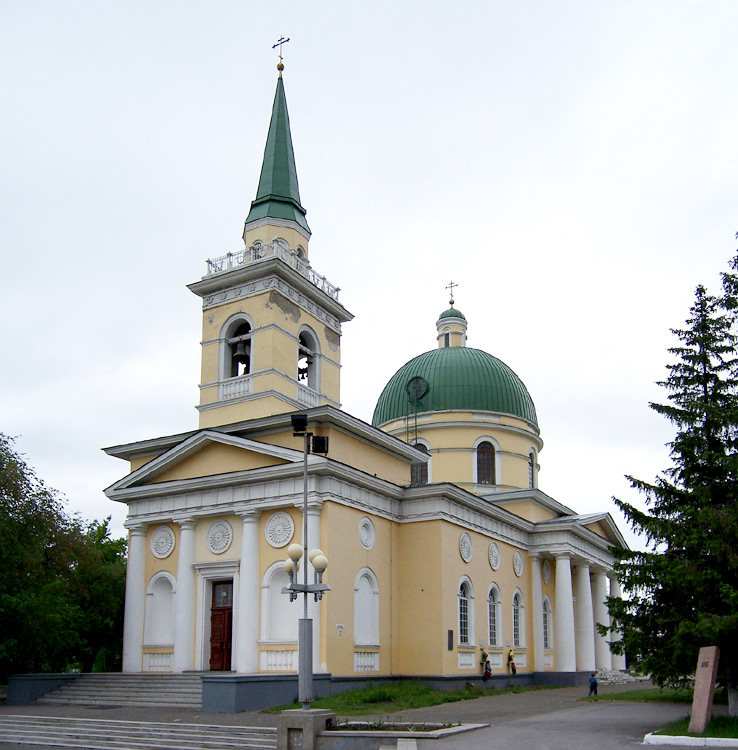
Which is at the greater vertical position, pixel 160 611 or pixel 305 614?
pixel 305 614

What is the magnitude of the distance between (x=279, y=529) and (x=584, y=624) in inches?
696

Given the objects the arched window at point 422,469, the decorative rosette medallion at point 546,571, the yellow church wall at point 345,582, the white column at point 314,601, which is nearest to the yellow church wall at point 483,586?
the decorative rosette medallion at point 546,571

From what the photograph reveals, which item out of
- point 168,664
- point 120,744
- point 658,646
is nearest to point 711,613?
point 658,646

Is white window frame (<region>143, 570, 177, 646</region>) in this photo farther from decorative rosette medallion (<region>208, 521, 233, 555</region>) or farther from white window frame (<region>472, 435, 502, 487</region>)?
white window frame (<region>472, 435, 502, 487</region>)

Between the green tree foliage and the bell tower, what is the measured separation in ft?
19.9

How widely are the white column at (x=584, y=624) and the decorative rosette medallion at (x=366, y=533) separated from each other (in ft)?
46.1

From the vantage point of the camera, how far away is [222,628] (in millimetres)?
26953

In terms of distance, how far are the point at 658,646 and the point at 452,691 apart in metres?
10.6

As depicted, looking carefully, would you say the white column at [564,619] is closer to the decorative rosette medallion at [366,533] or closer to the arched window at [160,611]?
the decorative rosette medallion at [366,533]

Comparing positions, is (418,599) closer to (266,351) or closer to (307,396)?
(307,396)

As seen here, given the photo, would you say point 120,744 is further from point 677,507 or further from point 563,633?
point 563,633

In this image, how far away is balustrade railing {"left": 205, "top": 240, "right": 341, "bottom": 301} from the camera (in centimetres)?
3117

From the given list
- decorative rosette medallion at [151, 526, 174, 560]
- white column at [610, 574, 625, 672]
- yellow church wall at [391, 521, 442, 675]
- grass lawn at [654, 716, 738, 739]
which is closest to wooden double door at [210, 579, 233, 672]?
decorative rosette medallion at [151, 526, 174, 560]

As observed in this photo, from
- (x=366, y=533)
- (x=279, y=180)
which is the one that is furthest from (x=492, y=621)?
(x=279, y=180)
